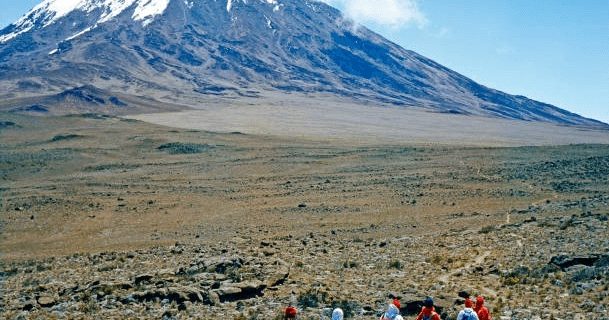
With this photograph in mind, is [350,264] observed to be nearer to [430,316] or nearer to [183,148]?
[430,316]

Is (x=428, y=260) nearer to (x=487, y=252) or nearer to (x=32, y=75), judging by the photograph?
(x=487, y=252)

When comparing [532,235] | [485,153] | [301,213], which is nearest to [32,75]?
[485,153]

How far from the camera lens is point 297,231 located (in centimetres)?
2923

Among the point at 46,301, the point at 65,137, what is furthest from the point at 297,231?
the point at 65,137

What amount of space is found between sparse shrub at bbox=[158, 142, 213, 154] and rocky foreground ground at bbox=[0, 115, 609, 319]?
0.39 m

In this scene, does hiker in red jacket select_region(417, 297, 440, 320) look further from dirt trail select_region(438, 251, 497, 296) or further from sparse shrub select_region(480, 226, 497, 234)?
sparse shrub select_region(480, 226, 497, 234)

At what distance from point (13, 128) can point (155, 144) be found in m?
29.9

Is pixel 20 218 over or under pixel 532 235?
under

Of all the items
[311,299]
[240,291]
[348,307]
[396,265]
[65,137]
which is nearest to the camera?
[348,307]

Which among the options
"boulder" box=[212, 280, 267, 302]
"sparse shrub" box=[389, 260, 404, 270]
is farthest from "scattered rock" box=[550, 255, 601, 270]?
"boulder" box=[212, 280, 267, 302]

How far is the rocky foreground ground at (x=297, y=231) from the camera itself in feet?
49.0

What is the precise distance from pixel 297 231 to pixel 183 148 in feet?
132

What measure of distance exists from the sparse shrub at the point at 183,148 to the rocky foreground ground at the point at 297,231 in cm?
39

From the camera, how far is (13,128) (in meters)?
87.0
